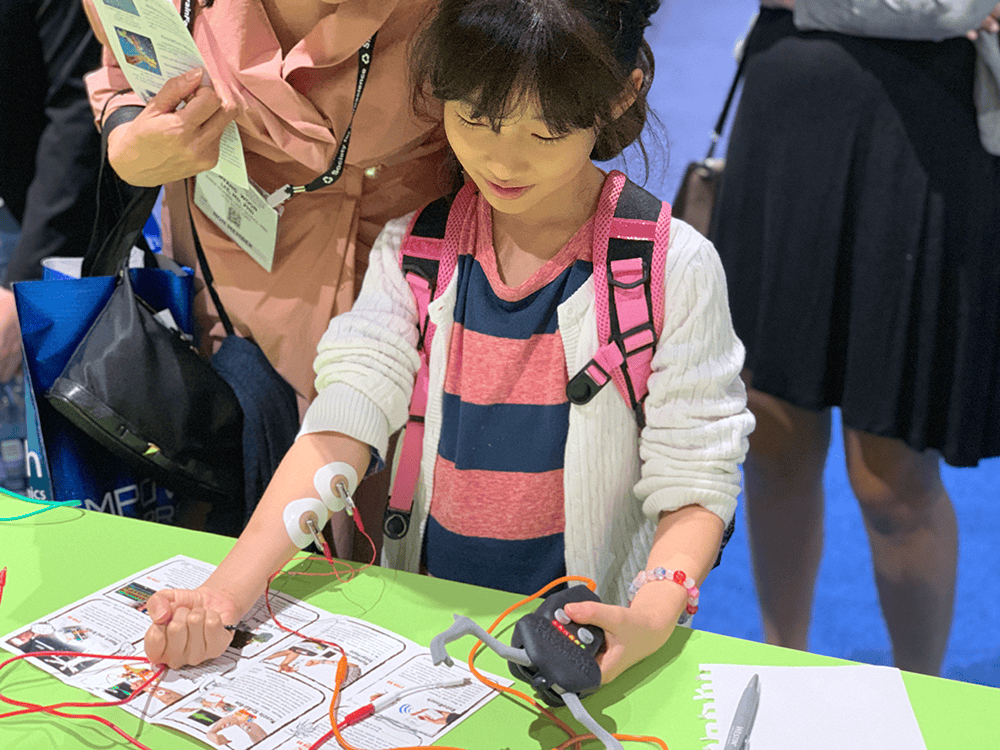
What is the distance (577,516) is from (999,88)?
0.97 m

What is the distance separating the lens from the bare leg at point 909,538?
68.8 inches

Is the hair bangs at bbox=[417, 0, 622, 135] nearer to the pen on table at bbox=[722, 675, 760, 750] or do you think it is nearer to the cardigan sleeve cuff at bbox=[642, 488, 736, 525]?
the cardigan sleeve cuff at bbox=[642, 488, 736, 525]

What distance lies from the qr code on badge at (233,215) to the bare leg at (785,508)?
41.6 inches

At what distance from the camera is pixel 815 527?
198cm

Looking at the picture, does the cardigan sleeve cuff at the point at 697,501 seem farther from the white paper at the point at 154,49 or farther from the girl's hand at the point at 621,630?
the white paper at the point at 154,49

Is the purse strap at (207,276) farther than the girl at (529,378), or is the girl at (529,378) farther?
the purse strap at (207,276)

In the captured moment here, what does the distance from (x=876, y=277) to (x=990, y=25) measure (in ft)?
1.33

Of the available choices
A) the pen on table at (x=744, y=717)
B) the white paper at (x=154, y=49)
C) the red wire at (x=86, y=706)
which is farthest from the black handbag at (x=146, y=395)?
the pen on table at (x=744, y=717)

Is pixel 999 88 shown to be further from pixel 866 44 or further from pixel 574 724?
pixel 574 724

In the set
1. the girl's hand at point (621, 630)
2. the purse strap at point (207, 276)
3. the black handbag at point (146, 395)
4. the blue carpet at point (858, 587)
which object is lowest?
the blue carpet at point (858, 587)

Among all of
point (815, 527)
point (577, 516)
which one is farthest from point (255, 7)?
point (815, 527)

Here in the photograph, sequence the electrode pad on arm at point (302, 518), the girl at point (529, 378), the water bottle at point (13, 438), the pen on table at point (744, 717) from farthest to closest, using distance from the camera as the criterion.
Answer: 1. the water bottle at point (13, 438)
2. the electrode pad on arm at point (302, 518)
3. the girl at point (529, 378)
4. the pen on table at point (744, 717)

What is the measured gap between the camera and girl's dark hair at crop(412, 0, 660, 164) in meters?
0.94

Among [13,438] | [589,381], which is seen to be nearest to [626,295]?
[589,381]
